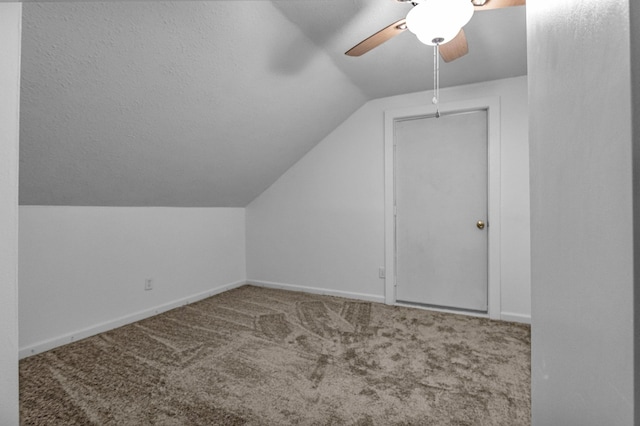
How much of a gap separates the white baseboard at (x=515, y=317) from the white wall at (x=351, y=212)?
0.01 meters

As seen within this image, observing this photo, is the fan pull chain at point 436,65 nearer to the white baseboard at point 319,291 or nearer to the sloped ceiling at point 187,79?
the sloped ceiling at point 187,79

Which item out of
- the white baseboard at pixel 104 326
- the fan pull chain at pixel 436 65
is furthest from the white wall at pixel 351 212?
the white baseboard at pixel 104 326

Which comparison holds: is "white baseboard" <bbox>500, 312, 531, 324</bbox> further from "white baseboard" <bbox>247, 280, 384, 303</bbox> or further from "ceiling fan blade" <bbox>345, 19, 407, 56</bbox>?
"ceiling fan blade" <bbox>345, 19, 407, 56</bbox>

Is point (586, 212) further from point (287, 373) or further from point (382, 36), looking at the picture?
point (287, 373)

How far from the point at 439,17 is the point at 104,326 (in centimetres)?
296

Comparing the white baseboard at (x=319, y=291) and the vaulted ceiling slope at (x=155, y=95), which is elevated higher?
the vaulted ceiling slope at (x=155, y=95)

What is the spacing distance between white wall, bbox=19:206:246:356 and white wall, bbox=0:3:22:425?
4.92ft

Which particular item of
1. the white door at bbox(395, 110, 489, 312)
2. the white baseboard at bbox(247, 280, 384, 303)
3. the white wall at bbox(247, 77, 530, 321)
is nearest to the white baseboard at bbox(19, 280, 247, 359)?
the white baseboard at bbox(247, 280, 384, 303)

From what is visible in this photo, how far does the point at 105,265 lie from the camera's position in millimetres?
2422

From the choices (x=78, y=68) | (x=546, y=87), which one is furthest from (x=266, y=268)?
(x=546, y=87)

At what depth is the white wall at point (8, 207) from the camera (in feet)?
2.77

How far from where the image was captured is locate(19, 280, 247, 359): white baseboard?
6.56 ft

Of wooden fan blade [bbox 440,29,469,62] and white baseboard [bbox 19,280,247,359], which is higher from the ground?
wooden fan blade [bbox 440,29,469,62]

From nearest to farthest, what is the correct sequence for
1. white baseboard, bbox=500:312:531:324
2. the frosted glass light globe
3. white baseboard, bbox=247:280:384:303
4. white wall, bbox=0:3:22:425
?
white wall, bbox=0:3:22:425, the frosted glass light globe, white baseboard, bbox=500:312:531:324, white baseboard, bbox=247:280:384:303
